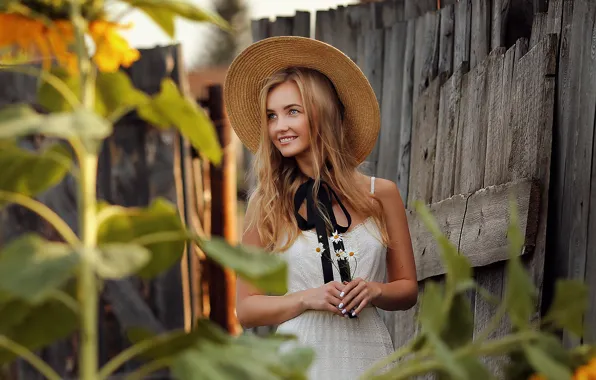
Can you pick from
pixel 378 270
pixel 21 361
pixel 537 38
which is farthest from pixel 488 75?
pixel 21 361

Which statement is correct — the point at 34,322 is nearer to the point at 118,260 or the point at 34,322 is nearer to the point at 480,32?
the point at 118,260

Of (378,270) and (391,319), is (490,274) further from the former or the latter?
(391,319)

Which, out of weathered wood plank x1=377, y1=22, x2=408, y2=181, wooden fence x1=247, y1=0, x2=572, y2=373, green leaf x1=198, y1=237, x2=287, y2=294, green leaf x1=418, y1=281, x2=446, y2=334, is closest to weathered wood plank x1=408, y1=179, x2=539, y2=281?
wooden fence x1=247, y1=0, x2=572, y2=373

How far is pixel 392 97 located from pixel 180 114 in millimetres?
3929

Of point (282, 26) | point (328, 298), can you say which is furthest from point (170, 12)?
point (282, 26)

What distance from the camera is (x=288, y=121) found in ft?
10.9

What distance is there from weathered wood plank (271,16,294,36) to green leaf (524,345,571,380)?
15.2 feet

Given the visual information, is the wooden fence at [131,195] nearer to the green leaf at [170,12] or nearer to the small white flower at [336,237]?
the small white flower at [336,237]

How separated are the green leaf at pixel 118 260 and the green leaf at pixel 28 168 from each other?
0.60 ft

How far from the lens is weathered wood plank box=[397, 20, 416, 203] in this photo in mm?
4895

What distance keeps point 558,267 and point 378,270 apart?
0.58 meters

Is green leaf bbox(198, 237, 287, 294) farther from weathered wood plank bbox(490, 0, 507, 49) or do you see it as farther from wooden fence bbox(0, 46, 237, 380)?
wooden fence bbox(0, 46, 237, 380)

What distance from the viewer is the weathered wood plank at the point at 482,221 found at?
3131mm

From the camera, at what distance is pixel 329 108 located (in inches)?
134
